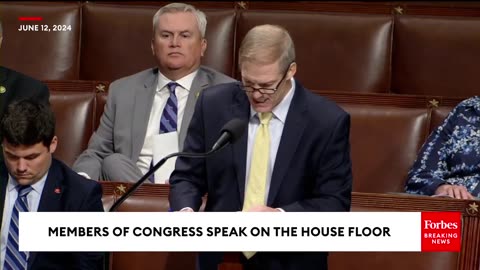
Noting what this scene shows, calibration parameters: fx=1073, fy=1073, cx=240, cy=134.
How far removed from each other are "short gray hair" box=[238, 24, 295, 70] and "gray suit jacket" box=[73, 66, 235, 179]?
54 cm

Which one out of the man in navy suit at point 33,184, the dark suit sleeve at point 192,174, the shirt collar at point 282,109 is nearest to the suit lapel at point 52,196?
the man in navy suit at point 33,184

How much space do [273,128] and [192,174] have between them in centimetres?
11

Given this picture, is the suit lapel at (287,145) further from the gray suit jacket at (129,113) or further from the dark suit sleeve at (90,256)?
the gray suit jacket at (129,113)

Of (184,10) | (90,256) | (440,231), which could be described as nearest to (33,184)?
(90,256)

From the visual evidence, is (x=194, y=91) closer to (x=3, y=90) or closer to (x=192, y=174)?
(x=3, y=90)

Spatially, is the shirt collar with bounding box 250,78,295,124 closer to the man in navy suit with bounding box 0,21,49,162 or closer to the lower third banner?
the lower third banner

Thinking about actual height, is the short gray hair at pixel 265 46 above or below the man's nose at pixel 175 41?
below

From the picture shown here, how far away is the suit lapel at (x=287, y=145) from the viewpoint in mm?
1236

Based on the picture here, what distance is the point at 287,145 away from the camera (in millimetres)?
1241

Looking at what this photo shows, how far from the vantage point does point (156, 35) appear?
180cm

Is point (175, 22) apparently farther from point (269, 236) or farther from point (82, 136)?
point (269, 236)

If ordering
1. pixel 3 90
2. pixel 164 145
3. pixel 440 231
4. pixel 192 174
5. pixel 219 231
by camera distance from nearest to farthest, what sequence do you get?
pixel 219 231 → pixel 440 231 → pixel 192 174 → pixel 3 90 → pixel 164 145

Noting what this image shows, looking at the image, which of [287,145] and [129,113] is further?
[129,113]

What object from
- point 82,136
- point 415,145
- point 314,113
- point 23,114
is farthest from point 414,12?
point 23,114
